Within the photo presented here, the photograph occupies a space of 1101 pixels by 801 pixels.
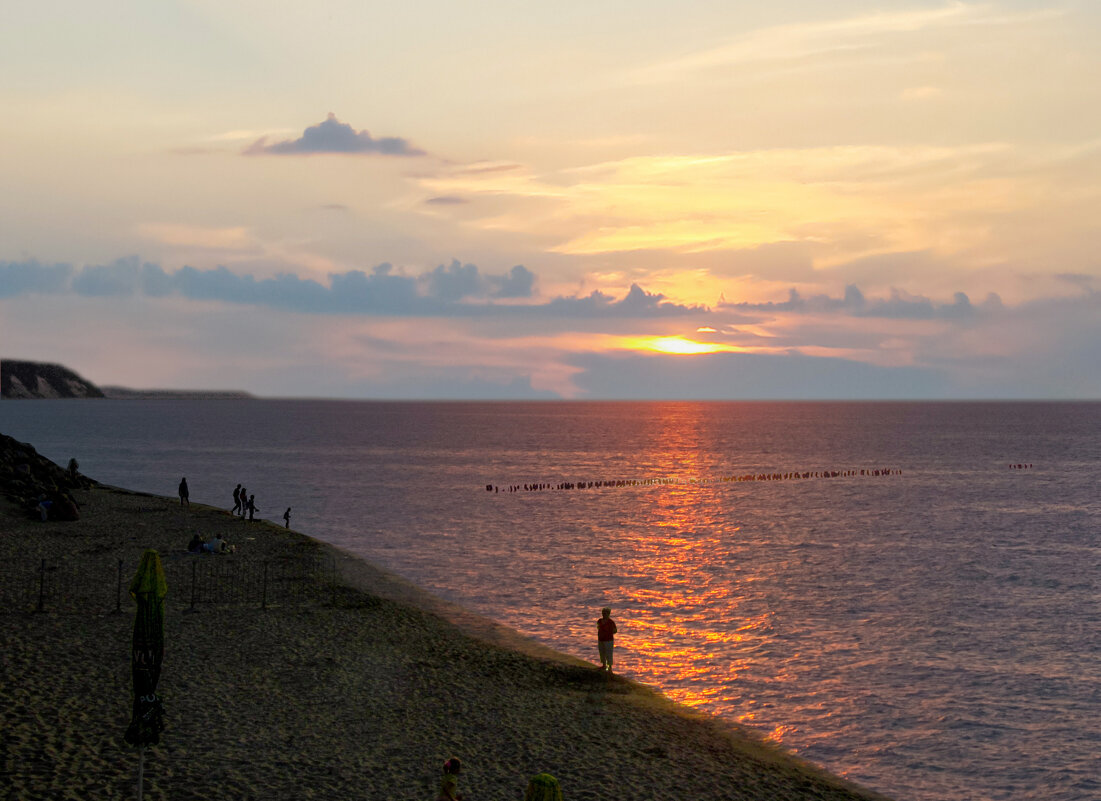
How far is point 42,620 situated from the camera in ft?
83.1

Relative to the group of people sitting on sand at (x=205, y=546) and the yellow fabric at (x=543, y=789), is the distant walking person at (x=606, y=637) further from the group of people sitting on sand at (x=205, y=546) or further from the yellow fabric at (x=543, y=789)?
the group of people sitting on sand at (x=205, y=546)

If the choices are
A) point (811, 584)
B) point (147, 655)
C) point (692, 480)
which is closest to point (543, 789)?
point (147, 655)

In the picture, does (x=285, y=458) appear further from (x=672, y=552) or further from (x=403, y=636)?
(x=403, y=636)

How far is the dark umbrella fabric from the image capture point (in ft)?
41.9

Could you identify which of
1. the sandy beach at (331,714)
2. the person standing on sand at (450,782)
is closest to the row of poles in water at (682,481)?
the sandy beach at (331,714)

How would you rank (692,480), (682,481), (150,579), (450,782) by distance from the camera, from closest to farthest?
1. (450,782)
2. (150,579)
3. (682,481)
4. (692,480)

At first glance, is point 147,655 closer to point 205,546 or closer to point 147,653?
point 147,653

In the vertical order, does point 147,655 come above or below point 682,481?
above

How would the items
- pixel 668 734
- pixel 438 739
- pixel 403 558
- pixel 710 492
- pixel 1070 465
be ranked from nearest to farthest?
1. pixel 438 739
2. pixel 668 734
3. pixel 403 558
4. pixel 710 492
5. pixel 1070 465

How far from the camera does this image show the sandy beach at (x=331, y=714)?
53.4ft

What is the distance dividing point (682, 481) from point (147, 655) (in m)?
94.5

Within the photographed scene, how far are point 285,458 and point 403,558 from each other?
3403 inches

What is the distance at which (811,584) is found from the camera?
43.3 metres

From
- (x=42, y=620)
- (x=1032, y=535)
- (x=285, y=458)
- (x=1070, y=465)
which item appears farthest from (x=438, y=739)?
(x=1070, y=465)
